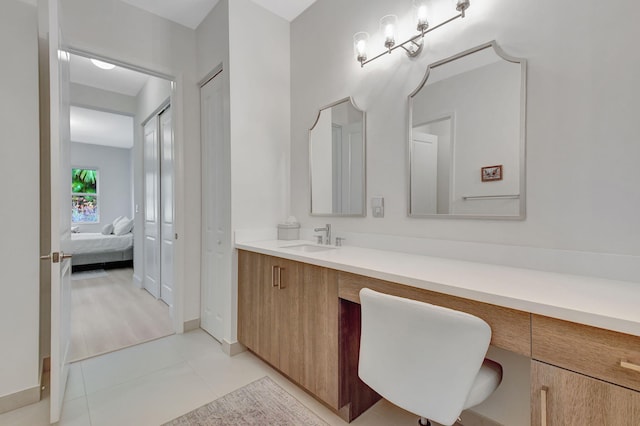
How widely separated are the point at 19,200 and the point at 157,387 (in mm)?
1364

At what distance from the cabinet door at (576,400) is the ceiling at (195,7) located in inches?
109

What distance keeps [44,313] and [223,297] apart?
112 cm

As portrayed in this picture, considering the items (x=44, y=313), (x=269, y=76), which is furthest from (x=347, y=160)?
(x=44, y=313)

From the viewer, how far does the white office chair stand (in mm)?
903

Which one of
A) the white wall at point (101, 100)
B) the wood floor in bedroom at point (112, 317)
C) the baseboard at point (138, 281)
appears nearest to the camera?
the wood floor in bedroom at point (112, 317)

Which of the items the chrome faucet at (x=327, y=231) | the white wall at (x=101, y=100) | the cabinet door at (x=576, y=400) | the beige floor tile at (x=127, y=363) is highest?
the white wall at (x=101, y=100)

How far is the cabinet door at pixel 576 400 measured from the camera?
726mm

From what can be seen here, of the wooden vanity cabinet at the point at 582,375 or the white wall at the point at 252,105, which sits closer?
the wooden vanity cabinet at the point at 582,375

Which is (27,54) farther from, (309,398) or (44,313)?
(309,398)

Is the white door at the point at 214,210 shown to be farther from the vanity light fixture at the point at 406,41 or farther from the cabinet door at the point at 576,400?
the cabinet door at the point at 576,400

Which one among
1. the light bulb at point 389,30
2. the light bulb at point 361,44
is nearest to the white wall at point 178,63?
the light bulb at point 361,44

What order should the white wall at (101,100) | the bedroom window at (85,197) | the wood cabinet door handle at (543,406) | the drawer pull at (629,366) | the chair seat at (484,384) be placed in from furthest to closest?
the bedroom window at (85,197) → the white wall at (101,100) → the chair seat at (484,384) → the wood cabinet door handle at (543,406) → the drawer pull at (629,366)

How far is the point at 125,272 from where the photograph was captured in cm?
508

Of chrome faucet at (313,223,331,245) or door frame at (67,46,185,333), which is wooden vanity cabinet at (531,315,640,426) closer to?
chrome faucet at (313,223,331,245)
